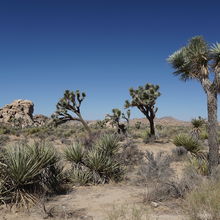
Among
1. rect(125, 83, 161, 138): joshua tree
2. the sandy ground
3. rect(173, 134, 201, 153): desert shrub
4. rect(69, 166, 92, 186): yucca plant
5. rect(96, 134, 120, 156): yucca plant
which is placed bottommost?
the sandy ground

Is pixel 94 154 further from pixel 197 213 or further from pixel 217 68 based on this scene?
pixel 217 68

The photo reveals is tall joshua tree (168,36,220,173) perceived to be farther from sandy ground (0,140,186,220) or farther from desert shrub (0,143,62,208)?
desert shrub (0,143,62,208)

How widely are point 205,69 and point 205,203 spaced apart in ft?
18.5

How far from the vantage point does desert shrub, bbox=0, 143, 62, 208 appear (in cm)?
549

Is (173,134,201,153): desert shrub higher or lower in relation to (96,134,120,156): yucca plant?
lower

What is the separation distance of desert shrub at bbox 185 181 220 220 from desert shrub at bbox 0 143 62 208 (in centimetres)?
301

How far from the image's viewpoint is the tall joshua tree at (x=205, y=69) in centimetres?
823

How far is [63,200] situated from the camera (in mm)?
5965

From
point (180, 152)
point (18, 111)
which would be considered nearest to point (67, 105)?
point (180, 152)

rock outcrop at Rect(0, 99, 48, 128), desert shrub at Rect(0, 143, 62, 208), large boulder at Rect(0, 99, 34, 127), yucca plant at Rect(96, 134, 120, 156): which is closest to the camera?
desert shrub at Rect(0, 143, 62, 208)

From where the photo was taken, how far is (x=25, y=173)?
18.5 ft

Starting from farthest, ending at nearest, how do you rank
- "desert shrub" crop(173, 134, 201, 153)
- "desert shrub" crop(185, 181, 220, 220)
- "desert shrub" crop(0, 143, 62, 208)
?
"desert shrub" crop(173, 134, 201, 153) → "desert shrub" crop(0, 143, 62, 208) → "desert shrub" crop(185, 181, 220, 220)

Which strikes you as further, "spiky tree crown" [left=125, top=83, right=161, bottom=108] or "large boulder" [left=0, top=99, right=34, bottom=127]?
"large boulder" [left=0, top=99, right=34, bottom=127]

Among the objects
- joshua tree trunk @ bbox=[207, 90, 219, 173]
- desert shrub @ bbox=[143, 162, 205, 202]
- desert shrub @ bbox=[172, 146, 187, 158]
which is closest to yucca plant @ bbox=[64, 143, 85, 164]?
desert shrub @ bbox=[143, 162, 205, 202]
